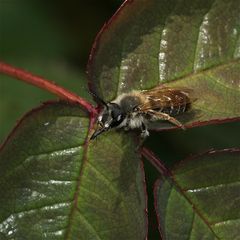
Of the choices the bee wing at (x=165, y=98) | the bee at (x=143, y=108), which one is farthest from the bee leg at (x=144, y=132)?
the bee wing at (x=165, y=98)

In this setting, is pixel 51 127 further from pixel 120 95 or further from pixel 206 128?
pixel 206 128

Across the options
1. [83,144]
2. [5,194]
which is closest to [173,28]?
[83,144]

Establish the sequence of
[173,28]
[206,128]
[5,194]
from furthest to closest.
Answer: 1. [206,128]
2. [173,28]
3. [5,194]

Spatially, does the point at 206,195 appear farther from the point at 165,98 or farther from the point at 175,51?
the point at 175,51

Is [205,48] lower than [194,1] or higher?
lower

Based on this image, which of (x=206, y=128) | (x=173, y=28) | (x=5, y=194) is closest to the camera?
(x=5, y=194)

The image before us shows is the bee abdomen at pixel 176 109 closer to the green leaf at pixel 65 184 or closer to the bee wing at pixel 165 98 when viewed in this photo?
the bee wing at pixel 165 98

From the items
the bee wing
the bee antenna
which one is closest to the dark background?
the bee wing
